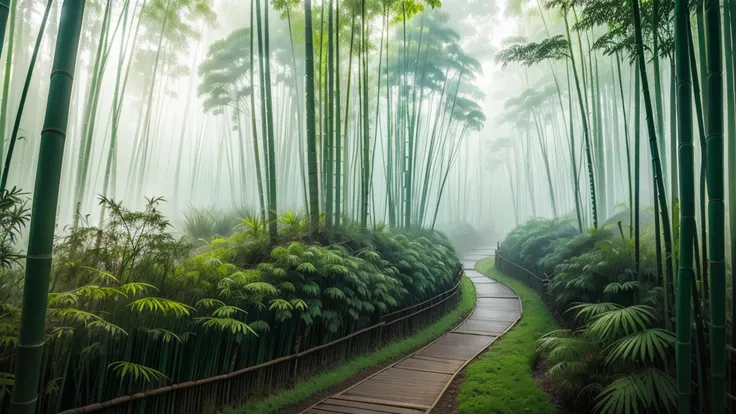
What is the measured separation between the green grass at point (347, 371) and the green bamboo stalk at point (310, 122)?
168 cm

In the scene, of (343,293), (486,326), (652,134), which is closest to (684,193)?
(652,134)

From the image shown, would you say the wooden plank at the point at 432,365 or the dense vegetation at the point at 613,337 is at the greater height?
the dense vegetation at the point at 613,337

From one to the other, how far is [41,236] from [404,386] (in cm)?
331

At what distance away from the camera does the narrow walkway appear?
323 cm

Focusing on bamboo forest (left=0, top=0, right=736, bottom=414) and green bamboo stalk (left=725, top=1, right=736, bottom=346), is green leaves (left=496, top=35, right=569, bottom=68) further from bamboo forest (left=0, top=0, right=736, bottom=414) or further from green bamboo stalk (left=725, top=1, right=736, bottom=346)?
green bamboo stalk (left=725, top=1, right=736, bottom=346)

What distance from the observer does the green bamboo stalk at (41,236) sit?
3.74ft

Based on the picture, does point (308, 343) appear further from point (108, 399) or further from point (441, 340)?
point (441, 340)

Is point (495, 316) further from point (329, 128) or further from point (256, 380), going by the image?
point (256, 380)

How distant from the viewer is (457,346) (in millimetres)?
5180

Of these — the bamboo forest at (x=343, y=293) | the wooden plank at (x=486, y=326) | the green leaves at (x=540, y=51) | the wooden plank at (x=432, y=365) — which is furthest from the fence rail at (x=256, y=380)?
the green leaves at (x=540, y=51)

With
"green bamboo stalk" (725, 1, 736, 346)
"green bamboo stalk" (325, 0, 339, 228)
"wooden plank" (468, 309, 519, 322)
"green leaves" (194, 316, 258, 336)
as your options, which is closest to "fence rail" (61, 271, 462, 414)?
"green leaves" (194, 316, 258, 336)

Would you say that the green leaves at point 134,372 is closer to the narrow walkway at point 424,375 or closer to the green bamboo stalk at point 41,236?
the green bamboo stalk at point 41,236

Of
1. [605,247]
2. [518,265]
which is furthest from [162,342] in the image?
[518,265]

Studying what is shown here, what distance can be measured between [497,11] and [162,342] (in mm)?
13197
